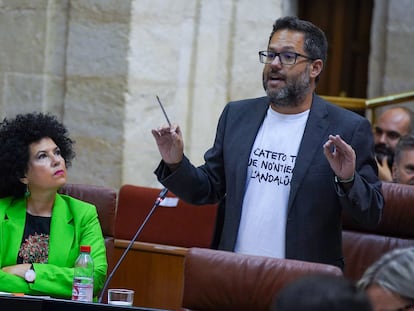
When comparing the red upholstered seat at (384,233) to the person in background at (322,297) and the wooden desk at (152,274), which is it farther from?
the person in background at (322,297)

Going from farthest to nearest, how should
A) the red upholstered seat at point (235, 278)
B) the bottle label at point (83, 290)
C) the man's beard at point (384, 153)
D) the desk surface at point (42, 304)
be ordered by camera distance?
the man's beard at point (384, 153) < the bottle label at point (83, 290) < the red upholstered seat at point (235, 278) < the desk surface at point (42, 304)

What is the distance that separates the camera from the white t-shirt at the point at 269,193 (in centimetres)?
350

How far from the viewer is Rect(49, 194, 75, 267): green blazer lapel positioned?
154 inches

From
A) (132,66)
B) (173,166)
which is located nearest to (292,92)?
(173,166)

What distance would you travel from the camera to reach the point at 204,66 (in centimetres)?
594

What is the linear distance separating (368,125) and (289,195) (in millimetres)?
367

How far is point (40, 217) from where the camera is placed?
4039mm

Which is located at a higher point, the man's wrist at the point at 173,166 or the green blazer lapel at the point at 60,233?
the man's wrist at the point at 173,166

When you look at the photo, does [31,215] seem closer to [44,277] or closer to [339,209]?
[44,277]

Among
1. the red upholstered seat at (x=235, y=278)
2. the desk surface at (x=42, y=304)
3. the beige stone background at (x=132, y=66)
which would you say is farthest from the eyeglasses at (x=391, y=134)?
the desk surface at (x=42, y=304)

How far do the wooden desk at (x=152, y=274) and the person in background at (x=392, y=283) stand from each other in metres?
2.61

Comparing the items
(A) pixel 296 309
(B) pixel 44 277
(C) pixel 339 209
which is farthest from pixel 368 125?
(A) pixel 296 309

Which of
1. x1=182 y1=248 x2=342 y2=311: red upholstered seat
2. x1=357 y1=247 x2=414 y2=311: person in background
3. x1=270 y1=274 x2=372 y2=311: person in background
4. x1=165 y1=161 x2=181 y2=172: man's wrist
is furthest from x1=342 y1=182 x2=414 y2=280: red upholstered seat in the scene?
x1=270 y1=274 x2=372 y2=311: person in background

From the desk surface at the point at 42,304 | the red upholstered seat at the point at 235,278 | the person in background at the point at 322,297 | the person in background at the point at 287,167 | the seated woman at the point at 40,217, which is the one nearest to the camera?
the person in background at the point at 322,297
